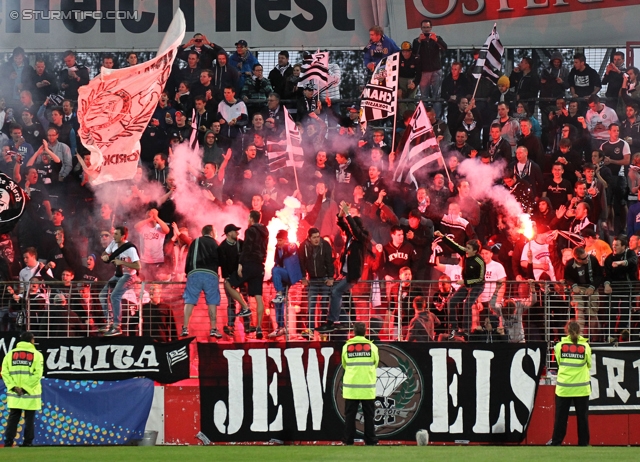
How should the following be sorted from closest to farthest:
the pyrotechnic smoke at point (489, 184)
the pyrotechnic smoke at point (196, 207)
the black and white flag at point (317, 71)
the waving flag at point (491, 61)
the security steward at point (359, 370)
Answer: the security steward at point (359, 370) < the pyrotechnic smoke at point (489, 184) < the pyrotechnic smoke at point (196, 207) < the waving flag at point (491, 61) < the black and white flag at point (317, 71)

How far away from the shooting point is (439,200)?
60.0 feet

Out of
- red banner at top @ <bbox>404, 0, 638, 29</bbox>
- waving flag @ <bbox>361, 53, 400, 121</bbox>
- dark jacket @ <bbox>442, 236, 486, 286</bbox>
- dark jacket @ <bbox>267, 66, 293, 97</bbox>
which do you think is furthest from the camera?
red banner at top @ <bbox>404, 0, 638, 29</bbox>

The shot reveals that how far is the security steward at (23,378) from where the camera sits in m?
14.6

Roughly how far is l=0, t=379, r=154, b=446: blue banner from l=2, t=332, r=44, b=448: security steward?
0.76 metres

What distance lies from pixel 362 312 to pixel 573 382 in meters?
3.00

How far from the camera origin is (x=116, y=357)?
1570 cm

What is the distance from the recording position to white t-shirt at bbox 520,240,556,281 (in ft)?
55.5

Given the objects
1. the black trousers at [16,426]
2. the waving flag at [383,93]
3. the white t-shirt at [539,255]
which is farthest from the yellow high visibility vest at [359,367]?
the waving flag at [383,93]

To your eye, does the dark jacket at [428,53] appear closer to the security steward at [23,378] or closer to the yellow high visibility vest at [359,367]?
the yellow high visibility vest at [359,367]

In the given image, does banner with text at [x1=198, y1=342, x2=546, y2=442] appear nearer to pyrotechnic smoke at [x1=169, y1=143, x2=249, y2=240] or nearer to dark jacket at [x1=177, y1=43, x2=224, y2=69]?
pyrotechnic smoke at [x1=169, y1=143, x2=249, y2=240]

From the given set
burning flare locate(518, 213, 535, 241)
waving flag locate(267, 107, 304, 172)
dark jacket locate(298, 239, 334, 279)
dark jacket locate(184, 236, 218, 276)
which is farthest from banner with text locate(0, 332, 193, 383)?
burning flare locate(518, 213, 535, 241)

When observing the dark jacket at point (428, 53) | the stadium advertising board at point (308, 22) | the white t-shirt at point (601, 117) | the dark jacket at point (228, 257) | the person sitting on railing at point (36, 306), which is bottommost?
the person sitting on railing at point (36, 306)

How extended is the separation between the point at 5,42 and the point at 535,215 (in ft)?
37.3

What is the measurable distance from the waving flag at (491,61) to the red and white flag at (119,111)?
230 inches
